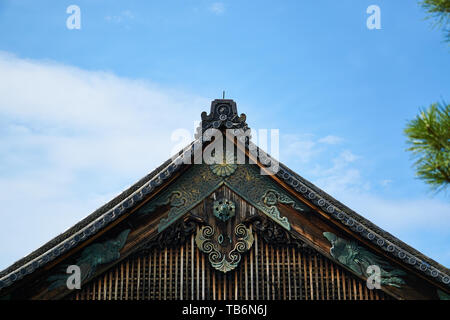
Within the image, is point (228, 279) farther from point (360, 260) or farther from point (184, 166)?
point (360, 260)

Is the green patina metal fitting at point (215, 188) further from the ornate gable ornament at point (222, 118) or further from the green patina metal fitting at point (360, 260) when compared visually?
the green patina metal fitting at point (360, 260)

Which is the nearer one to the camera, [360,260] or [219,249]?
[360,260]

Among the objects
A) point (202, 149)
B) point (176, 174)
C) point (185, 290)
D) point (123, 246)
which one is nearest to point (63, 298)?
point (123, 246)

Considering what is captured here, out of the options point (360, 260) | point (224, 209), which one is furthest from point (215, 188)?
point (360, 260)

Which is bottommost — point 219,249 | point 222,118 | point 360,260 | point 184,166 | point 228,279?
point 228,279

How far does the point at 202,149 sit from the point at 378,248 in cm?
345

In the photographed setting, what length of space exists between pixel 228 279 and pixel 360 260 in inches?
Result: 87.7

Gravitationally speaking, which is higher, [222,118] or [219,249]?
[222,118]

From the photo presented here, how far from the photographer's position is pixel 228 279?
33.0 feet

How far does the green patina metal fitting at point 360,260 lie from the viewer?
32.6ft

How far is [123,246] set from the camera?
33.2ft

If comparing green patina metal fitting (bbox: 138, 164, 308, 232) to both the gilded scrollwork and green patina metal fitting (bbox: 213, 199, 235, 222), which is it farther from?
the gilded scrollwork
